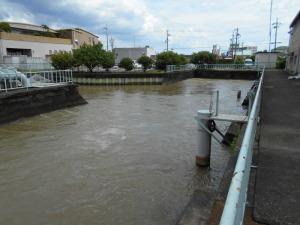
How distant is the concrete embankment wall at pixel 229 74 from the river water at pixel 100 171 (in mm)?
26508

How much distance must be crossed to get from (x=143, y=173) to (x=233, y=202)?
218 inches

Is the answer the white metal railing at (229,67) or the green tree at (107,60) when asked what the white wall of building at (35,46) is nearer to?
the green tree at (107,60)

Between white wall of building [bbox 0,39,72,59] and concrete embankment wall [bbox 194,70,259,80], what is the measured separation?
2962 centimetres

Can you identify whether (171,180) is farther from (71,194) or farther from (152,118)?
(152,118)

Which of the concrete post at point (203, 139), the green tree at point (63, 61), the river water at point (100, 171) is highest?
the green tree at point (63, 61)

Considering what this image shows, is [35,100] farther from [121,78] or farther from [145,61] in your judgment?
[145,61]

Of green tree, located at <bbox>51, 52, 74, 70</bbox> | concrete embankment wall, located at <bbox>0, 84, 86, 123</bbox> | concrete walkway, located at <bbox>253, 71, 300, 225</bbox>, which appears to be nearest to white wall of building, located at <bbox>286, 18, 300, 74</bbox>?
concrete embankment wall, located at <bbox>0, 84, 86, 123</bbox>

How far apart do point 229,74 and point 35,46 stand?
1359 inches

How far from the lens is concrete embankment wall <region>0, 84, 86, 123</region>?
469 inches

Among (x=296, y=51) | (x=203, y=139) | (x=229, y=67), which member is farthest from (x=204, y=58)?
(x=203, y=139)

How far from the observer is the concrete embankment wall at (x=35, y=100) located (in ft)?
39.1

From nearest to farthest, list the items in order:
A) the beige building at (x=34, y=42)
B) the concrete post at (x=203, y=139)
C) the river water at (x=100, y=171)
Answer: the river water at (x=100, y=171) → the concrete post at (x=203, y=139) → the beige building at (x=34, y=42)

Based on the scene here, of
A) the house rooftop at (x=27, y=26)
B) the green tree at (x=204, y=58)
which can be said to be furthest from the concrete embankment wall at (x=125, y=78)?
the house rooftop at (x=27, y=26)

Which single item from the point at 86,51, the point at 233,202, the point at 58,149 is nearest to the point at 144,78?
the point at 86,51
